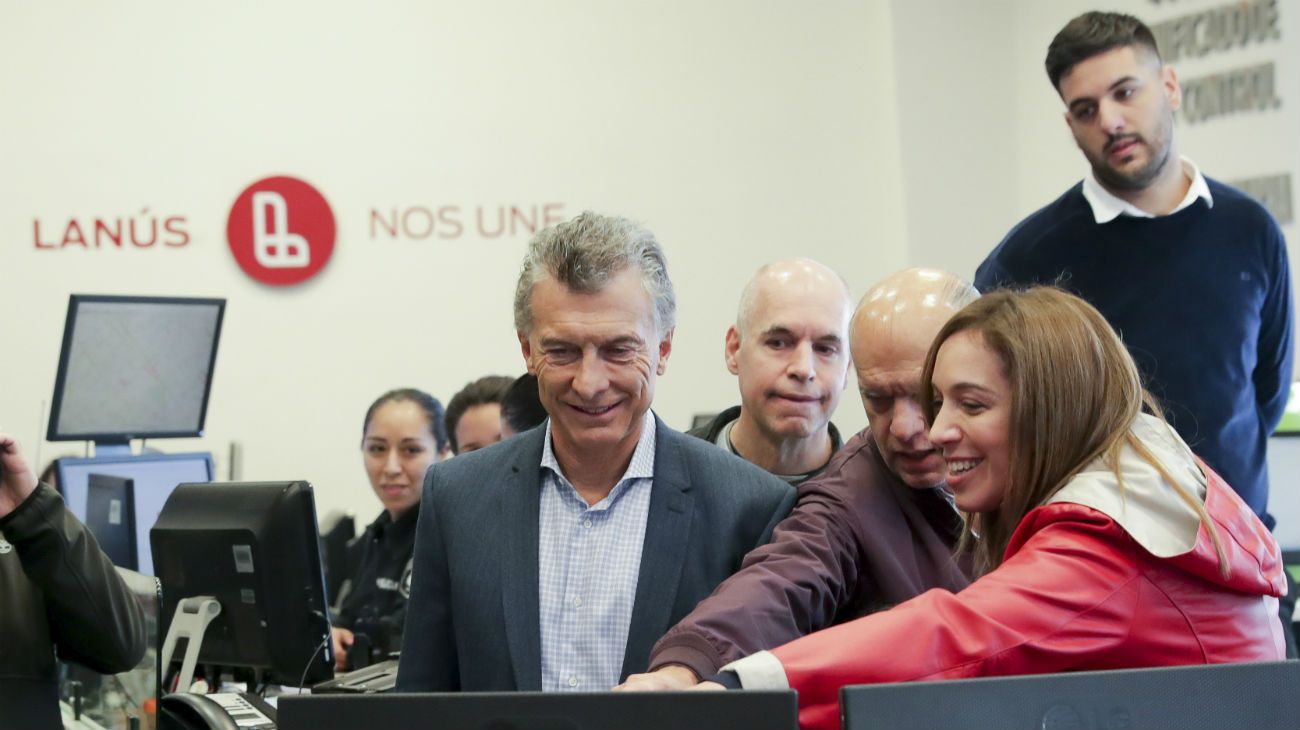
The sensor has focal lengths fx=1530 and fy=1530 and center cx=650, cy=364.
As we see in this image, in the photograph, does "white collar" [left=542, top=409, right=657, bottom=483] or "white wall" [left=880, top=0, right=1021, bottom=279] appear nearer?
"white collar" [left=542, top=409, right=657, bottom=483]

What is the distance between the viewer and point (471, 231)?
7.20 meters

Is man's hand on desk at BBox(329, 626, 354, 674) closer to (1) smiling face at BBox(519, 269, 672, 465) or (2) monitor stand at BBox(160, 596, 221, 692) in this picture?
(2) monitor stand at BBox(160, 596, 221, 692)

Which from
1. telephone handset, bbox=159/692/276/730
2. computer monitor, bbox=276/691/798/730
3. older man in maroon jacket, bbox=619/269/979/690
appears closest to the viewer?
computer monitor, bbox=276/691/798/730

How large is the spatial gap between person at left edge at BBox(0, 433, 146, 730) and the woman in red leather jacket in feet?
6.73

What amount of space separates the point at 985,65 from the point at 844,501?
18.0ft

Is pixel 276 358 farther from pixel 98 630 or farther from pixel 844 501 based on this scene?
pixel 844 501

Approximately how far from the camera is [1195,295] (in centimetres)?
335

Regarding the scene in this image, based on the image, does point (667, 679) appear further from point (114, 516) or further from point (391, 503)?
point (391, 503)

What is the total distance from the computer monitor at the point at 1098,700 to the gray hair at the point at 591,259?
1.00m

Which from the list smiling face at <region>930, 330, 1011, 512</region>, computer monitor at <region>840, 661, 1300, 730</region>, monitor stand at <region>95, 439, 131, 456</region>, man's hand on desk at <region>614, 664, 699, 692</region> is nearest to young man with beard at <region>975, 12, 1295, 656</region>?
smiling face at <region>930, 330, 1011, 512</region>

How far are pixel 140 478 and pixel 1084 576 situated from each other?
3.07 metres

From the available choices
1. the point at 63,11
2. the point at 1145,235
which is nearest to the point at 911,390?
the point at 1145,235

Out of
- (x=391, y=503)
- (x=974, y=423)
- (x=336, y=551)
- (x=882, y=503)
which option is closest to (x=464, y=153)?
(x=336, y=551)

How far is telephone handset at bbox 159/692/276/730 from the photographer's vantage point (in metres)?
2.50
